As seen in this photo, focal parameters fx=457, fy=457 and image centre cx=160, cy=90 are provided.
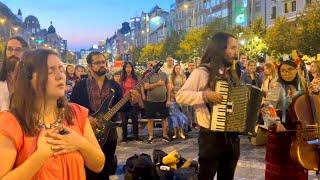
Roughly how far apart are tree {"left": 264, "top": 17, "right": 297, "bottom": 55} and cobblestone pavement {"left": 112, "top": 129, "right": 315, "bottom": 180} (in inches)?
1338

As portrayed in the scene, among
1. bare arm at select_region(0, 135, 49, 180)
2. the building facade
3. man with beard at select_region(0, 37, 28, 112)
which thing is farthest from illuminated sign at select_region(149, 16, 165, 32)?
bare arm at select_region(0, 135, 49, 180)

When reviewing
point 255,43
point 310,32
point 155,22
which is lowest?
point 255,43

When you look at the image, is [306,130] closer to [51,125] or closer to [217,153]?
[217,153]

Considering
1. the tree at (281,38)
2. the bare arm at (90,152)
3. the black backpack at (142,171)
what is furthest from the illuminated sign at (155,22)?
the bare arm at (90,152)

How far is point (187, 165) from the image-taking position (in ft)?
20.7

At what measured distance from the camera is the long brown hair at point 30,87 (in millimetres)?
2264

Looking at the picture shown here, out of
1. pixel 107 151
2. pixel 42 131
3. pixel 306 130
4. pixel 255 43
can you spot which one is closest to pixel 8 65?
pixel 107 151

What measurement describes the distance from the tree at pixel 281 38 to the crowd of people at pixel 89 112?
114ft

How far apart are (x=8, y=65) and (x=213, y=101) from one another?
204 cm

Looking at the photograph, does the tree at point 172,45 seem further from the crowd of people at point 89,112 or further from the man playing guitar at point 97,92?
the man playing guitar at point 97,92

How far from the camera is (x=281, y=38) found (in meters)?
45.0

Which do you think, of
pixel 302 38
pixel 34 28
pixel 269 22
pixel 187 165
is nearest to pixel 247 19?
pixel 269 22

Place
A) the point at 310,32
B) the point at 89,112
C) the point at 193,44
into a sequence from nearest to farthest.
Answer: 1. the point at 89,112
2. the point at 310,32
3. the point at 193,44

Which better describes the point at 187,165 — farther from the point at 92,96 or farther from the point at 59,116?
the point at 59,116
